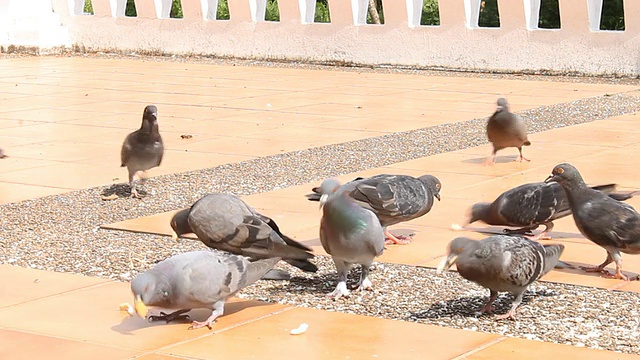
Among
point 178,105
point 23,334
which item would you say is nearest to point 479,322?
point 23,334

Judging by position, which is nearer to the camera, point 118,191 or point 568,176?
point 568,176

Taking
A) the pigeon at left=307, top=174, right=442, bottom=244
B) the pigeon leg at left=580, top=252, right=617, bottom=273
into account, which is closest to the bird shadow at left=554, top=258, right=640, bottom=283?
the pigeon leg at left=580, top=252, right=617, bottom=273

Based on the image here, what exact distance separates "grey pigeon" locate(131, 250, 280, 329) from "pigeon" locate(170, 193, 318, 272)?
0.32m

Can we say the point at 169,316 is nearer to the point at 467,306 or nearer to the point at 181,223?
the point at 181,223

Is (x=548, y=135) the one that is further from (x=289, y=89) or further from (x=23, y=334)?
(x=23, y=334)

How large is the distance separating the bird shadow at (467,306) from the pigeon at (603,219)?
1.37 feet

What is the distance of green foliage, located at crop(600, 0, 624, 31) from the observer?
810 inches

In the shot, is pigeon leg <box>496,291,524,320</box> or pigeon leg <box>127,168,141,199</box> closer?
pigeon leg <box>496,291,524,320</box>

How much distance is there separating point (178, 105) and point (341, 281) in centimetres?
770

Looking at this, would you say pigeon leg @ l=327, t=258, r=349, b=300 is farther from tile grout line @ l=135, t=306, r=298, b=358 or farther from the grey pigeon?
the grey pigeon

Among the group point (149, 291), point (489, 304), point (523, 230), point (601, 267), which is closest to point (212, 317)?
point (149, 291)

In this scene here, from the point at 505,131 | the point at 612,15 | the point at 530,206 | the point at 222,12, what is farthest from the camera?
the point at 222,12

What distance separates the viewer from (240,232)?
5.44 metres

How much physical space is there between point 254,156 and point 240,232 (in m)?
4.08
